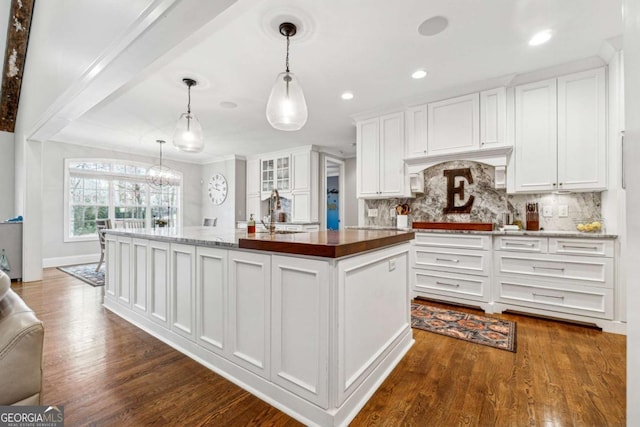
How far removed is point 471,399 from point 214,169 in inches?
288

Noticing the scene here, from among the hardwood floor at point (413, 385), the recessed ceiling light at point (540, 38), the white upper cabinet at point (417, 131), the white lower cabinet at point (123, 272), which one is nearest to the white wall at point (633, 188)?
the hardwood floor at point (413, 385)

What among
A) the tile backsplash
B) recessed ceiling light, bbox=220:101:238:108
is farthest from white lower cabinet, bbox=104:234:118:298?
the tile backsplash

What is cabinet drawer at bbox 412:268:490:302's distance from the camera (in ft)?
10.1

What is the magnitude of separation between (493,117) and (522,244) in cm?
142

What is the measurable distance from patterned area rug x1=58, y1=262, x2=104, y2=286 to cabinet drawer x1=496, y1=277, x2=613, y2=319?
17.5 feet

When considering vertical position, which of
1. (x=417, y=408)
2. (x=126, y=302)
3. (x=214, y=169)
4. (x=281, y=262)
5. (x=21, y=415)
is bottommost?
(x=417, y=408)

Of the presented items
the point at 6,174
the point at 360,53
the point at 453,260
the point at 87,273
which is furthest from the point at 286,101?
the point at 6,174

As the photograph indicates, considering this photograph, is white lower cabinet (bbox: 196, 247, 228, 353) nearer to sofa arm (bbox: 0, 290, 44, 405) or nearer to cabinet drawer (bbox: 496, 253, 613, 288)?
sofa arm (bbox: 0, 290, 44, 405)

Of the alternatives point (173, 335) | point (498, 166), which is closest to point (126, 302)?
point (173, 335)

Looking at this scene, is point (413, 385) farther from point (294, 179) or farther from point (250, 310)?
point (294, 179)

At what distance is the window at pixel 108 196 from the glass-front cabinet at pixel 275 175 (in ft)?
6.54

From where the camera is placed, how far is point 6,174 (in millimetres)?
4930

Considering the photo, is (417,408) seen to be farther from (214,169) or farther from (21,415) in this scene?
(214,169)

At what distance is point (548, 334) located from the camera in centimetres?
249
